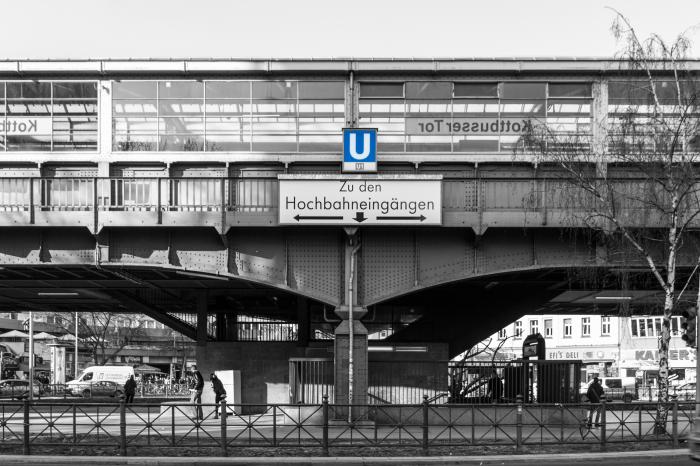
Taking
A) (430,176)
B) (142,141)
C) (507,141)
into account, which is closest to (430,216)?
(430,176)

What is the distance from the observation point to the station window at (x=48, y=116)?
25016 mm

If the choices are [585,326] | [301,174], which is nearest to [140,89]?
[301,174]

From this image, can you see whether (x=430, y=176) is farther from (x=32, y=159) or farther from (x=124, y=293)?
(x=124, y=293)

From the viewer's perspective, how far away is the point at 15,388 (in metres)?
52.5

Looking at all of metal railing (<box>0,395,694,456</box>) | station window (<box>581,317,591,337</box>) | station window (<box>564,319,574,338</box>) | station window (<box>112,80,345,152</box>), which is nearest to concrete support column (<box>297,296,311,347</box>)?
station window (<box>112,80,345,152</box>)

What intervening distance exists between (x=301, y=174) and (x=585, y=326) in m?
70.4

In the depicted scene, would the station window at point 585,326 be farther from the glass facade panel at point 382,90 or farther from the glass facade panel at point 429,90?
the glass facade panel at point 382,90

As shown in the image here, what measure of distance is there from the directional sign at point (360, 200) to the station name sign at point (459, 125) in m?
2.66

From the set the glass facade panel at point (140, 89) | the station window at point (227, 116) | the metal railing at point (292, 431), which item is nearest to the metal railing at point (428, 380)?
the metal railing at point (292, 431)

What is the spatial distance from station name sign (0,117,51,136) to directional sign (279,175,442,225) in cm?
804

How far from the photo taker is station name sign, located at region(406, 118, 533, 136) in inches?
972

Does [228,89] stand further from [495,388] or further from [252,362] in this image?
[252,362]

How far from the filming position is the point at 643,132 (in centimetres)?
2202

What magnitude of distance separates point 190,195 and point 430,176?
6.94 m
